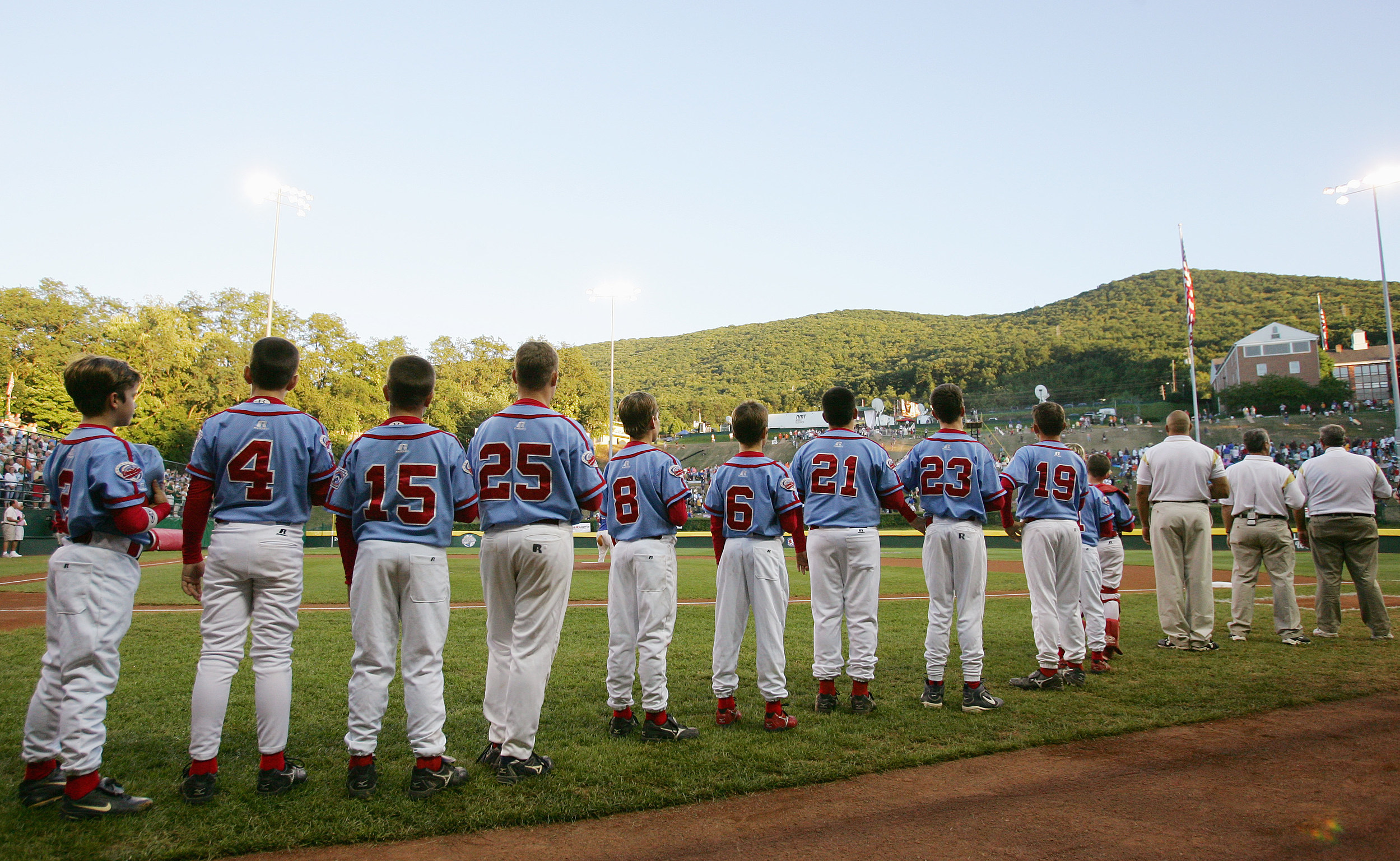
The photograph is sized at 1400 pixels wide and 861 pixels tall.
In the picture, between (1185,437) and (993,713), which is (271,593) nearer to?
(993,713)

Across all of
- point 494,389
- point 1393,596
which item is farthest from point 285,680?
point 494,389

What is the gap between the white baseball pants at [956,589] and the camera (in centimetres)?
512

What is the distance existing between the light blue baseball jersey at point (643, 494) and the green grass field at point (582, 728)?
1.22 m

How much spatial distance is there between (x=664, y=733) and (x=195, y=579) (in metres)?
2.54

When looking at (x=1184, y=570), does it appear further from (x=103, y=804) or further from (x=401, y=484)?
(x=103, y=804)

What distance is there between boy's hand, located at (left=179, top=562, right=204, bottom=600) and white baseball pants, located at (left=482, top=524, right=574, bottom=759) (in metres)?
1.27

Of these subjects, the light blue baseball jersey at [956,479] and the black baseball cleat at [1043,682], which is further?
the black baseball cleat at [1043,682]

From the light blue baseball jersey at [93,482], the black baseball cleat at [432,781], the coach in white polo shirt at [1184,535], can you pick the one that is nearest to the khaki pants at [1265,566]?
the coach in white polo shirt at [1184,535]

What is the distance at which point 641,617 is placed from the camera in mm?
4664

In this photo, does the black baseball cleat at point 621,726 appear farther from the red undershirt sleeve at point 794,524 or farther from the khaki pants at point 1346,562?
the khaki pants at point 1346,562

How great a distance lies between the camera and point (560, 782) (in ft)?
→ 12.0

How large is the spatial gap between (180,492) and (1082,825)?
2779 cm

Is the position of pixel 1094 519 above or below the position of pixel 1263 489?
below

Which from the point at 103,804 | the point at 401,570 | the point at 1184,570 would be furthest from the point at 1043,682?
the point at 103,804
